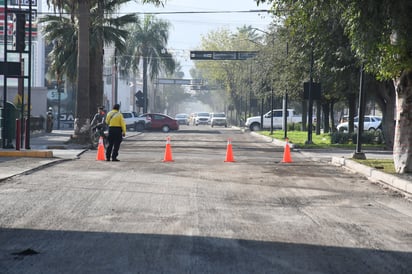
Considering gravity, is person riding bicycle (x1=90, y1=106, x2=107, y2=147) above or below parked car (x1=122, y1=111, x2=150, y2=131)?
above

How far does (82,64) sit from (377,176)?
58.5ft

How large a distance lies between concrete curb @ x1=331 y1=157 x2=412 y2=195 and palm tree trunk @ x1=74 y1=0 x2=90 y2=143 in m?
13.4

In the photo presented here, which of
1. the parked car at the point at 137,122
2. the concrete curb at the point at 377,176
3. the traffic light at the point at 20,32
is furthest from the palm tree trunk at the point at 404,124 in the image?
the parked car at the point at 137,122

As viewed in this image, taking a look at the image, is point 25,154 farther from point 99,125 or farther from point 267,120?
point 267,120

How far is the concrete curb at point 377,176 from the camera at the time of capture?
1443 centimetres

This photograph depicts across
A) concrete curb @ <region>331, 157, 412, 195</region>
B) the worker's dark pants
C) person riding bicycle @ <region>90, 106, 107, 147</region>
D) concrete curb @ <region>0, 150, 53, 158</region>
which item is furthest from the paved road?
person riding bicycle @ <region>90, 106, 107, 147</region>

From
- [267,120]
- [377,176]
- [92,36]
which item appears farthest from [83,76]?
[267,120]

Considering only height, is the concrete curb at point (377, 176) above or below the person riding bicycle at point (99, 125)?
below

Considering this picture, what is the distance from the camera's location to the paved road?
7.18 meters

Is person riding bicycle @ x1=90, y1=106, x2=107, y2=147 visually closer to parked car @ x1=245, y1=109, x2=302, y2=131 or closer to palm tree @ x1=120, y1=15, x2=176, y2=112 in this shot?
parked car @ x1=245, y1=109, x2=302, y2=131

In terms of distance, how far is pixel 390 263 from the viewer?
729cm

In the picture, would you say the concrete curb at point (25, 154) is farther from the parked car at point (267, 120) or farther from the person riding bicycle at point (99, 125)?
the parked car at point (267, 120)

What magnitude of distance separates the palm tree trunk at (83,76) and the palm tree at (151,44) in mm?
43711

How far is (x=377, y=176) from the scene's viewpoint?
1683 centimetres
